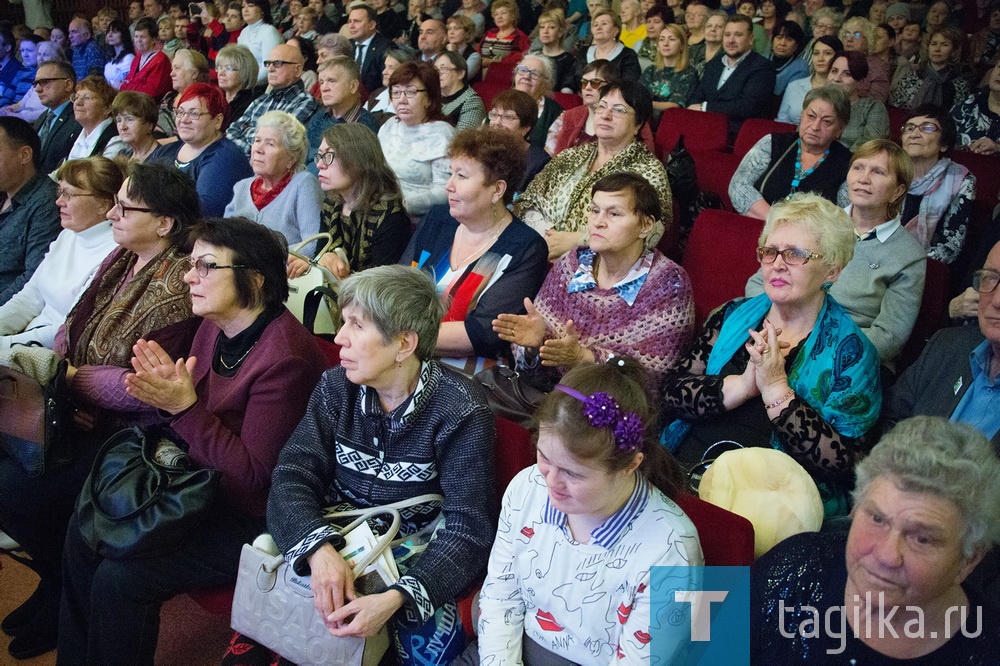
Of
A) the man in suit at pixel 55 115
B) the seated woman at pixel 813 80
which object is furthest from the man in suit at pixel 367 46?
the seated woman at pixel 813 80

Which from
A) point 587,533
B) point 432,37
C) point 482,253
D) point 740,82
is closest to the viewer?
point 587,533

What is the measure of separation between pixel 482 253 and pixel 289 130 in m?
1.23

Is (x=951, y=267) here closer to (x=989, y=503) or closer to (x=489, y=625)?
(x=989, y=503)

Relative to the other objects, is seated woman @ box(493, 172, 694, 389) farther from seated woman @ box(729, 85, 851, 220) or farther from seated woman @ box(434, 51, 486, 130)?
seated woman @ box(434, 51, 486, 130)

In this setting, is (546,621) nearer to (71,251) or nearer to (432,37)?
(71,251)

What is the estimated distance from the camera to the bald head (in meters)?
4.74

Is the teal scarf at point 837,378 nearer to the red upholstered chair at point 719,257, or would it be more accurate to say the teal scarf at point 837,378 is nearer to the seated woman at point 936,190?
the red upholstered chair at point 719,257

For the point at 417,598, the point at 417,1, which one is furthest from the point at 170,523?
the point at 417,1

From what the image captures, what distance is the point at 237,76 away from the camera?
5152 millimetres

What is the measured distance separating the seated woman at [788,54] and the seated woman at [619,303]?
11.6 feet

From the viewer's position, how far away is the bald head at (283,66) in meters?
4.74

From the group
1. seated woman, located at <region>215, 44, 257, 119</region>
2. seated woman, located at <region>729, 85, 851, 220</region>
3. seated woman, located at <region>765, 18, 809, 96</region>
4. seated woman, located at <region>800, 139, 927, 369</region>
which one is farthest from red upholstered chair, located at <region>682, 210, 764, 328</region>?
seated woman, located at <region>215, 44, 257, 119</region>

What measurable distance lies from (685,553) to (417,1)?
7142mm

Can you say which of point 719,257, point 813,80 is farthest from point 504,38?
point 719,257
